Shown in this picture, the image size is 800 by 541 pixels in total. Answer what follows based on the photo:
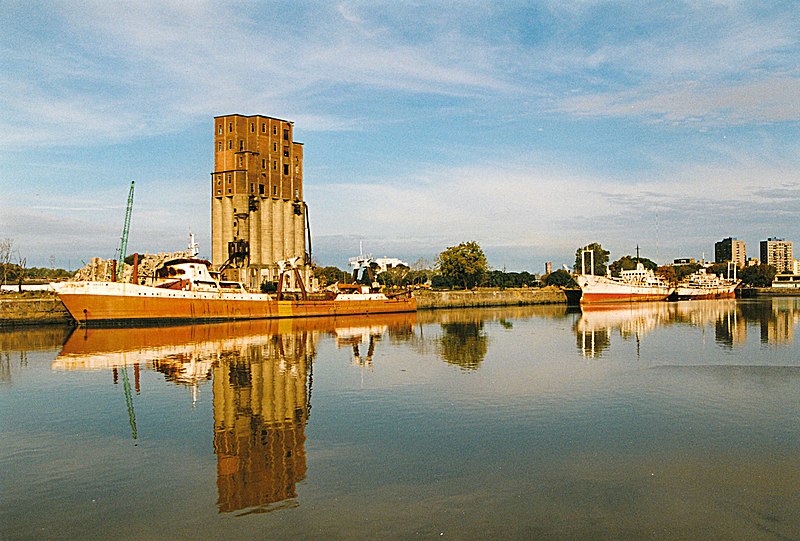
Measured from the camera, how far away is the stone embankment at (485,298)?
8969 cm

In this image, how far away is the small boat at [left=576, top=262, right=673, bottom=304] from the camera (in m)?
103

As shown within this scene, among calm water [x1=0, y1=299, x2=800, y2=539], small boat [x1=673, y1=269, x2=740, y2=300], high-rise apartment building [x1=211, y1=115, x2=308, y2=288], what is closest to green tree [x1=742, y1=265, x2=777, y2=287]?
small boat [x1=673, y1=269, x2=740, y2=300]

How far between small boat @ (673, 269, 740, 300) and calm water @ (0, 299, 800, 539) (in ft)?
336

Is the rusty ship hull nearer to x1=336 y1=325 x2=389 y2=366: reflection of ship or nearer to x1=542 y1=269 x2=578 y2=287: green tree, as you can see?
x1=336 y1=325 x2=389 y2=366: reflection of ship

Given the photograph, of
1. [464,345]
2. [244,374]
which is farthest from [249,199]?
[244,374]

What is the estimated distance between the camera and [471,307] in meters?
94.4

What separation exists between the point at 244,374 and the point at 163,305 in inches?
1073

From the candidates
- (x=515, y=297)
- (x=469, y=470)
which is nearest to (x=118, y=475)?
(x=469, y=470)

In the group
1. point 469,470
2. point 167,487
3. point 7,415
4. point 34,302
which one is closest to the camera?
point 167,487

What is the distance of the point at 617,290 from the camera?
107062mm

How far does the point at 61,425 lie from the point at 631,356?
24452 mm

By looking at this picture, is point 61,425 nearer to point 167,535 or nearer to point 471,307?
point 167,535

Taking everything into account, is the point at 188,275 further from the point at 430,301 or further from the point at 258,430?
the point at 258,430

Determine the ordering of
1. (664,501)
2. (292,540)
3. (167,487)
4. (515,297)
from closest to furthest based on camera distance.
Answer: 1. (292,540)
2. (664,501)
3. (167,487)
4. (515,297)
